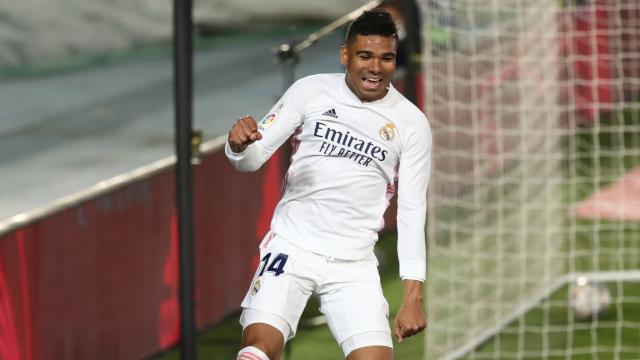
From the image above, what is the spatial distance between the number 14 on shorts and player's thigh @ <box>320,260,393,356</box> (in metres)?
0.16

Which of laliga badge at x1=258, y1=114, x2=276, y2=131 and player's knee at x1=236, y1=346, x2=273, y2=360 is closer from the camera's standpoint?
player's knee at x1=236, y1=346, x2=273, y2=360

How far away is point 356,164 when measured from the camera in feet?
15.3

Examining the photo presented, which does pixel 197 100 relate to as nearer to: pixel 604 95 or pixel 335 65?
pixel 335 65

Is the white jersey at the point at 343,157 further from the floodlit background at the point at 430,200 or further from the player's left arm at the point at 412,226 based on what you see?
the floodlit background at the point at 430,200

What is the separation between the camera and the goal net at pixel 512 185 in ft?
24.7

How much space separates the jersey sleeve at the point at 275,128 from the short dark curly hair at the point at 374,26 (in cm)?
27

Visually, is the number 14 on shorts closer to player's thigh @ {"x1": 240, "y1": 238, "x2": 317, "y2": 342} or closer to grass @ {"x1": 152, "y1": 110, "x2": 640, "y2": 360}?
player's thigh @ {"x1": 240, "y1": 238, "x2": 317, "y2": 342}

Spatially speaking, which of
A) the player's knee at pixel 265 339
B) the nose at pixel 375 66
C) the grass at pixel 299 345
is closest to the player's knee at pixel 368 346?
the player's knee at pixel 265 339

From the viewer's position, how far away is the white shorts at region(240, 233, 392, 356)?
4.57 m

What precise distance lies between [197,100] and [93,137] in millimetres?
1822

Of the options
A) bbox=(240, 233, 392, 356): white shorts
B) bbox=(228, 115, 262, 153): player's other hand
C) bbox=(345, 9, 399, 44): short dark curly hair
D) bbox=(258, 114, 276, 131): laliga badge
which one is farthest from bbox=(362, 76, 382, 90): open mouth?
bbox=(240, 233, 392, 356): white shorts

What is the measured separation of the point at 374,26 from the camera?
4535 millimetres

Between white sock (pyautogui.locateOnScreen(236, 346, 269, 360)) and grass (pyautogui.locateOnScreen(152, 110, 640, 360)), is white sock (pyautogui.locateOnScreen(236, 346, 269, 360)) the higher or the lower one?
the higher one

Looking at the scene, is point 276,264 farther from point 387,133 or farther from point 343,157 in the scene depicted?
point 387,133
